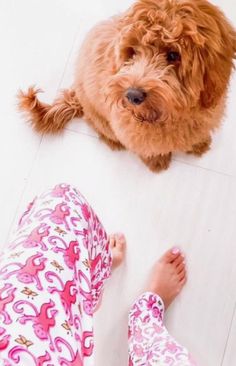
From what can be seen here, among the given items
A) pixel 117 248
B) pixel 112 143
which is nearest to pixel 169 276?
pixel 117 248

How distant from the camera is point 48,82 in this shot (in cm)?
161

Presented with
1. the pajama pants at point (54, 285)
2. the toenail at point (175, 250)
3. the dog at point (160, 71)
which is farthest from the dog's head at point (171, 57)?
the toenail at point (175, 250)

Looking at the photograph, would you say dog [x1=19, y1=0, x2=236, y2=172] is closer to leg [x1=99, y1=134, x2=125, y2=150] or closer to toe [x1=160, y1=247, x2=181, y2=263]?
leg [x1=99, y1=134, x2=125, y2=150]

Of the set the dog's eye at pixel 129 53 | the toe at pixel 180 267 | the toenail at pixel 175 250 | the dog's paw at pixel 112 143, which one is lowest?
the toe at pixel 180 267

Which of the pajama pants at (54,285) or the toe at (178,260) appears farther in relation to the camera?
the toe at (178,260)

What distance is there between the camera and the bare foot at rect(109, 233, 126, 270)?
1.43 metres

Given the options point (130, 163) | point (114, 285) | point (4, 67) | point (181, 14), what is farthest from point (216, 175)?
point (4, 67)

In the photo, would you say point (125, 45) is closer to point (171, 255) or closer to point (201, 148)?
point (201, 148)

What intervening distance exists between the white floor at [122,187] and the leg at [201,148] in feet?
0.10

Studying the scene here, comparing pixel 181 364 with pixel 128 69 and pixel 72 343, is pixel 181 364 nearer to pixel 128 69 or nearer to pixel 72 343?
pixel 72 343

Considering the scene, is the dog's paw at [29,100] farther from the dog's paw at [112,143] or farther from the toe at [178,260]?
the toe at [178,260]

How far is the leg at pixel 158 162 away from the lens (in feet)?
4.82

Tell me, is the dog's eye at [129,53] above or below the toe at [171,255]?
above

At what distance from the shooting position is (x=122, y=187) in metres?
1.52
